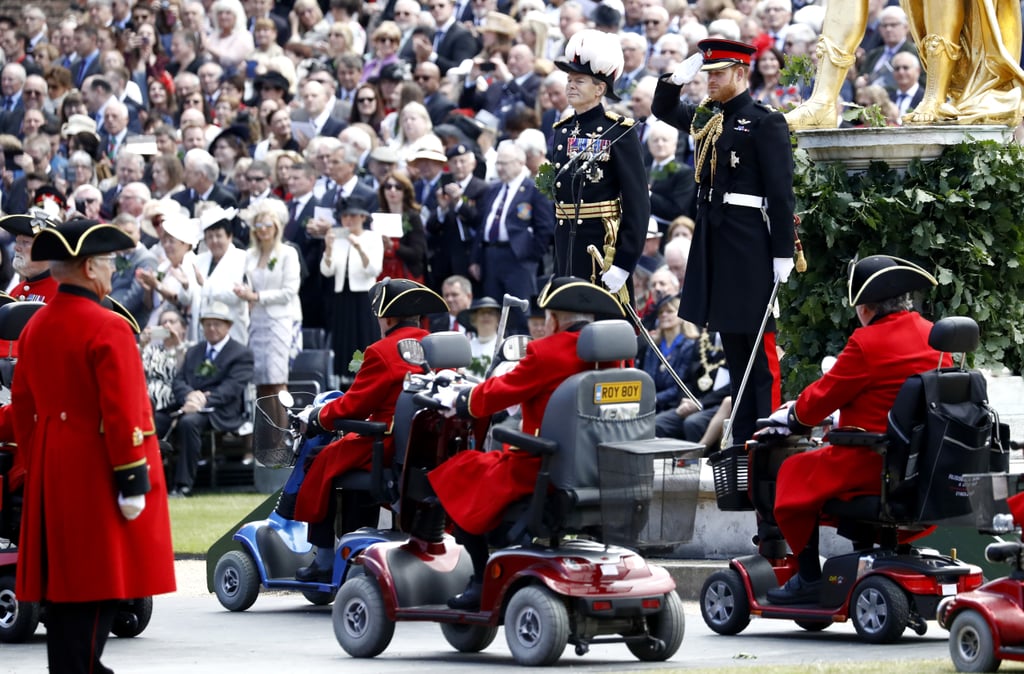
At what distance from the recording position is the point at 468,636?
32.4 ft

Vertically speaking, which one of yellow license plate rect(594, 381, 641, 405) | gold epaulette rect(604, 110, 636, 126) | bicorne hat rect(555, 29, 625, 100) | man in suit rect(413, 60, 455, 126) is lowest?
yellow license plate rect(594, 381, 641, 405)

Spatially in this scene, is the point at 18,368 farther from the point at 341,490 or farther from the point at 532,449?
the point at 341,490

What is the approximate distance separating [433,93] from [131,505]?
1253 centimetres

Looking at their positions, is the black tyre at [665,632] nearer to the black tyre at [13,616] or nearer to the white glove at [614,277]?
the black tyre at [13,616]

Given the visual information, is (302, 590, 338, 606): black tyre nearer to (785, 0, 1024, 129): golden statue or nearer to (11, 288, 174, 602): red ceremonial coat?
(11, 288, 174, 602): red ceremonial coat

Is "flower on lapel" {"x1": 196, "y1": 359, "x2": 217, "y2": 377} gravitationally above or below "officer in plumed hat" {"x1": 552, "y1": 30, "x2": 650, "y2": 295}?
below

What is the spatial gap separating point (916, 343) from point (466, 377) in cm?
201

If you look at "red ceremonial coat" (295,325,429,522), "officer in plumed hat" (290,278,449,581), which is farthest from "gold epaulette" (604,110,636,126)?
"red ceremonial coat" (295,325,429,522)

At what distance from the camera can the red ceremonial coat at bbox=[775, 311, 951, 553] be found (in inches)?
388

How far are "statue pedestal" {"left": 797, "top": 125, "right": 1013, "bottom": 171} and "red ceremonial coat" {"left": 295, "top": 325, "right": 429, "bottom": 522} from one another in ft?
8.57

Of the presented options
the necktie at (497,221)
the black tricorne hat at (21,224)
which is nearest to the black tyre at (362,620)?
the black tricorne hat at (21,224)

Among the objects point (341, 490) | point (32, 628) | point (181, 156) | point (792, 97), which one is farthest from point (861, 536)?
point (181, 156)

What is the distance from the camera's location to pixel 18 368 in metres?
8.39

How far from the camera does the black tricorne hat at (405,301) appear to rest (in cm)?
1102
